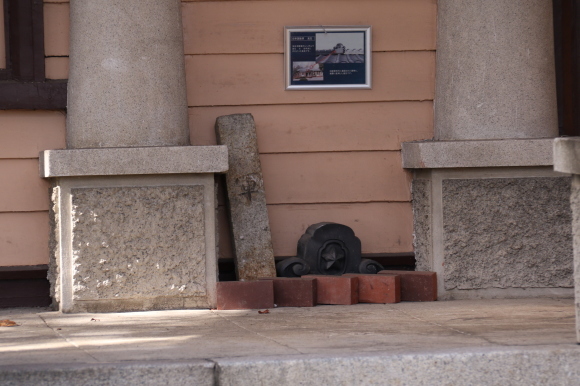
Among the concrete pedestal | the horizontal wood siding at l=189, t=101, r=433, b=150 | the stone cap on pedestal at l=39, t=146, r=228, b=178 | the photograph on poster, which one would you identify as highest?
the photograph on poster

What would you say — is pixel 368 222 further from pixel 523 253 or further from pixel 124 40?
pixel 124 40

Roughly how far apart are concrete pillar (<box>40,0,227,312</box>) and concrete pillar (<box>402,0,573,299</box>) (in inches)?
58.0

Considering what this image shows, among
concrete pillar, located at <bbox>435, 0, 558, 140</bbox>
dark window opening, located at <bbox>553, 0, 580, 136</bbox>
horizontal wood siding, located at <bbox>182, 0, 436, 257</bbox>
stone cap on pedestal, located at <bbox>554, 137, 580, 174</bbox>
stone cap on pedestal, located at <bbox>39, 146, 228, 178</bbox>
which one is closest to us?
stone cap on pedestal, located at <bbox>554, 137, 580, 174</bbox>

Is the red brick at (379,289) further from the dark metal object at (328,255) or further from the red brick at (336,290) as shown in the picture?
the dark metal object at (328,255)

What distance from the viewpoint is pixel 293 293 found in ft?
17.4

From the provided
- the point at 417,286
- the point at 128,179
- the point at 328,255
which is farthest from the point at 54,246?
the point at 417,286

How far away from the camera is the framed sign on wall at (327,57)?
582 centimetres

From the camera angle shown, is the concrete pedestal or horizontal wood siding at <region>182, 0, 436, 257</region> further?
horizontal wood siding at <region>182, 0, 436, 257</region>

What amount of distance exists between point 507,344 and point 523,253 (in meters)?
1.93

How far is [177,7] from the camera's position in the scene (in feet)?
18.0

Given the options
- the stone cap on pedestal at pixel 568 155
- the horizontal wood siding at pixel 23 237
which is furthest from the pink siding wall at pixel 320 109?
the stone cap on pedestal at pixel 568 155

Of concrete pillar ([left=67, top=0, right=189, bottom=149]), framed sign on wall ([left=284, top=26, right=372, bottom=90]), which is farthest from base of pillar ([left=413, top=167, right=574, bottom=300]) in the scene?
concrete pillar ([left=67, top=0, right=189, bottom=149])

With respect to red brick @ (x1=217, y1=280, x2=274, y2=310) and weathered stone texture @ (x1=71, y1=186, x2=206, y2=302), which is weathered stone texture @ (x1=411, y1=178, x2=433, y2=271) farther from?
weathered stone texture @ (x1=71, y1=186, x2=206, y2=302)

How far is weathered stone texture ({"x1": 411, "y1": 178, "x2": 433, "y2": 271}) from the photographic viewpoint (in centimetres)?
566
